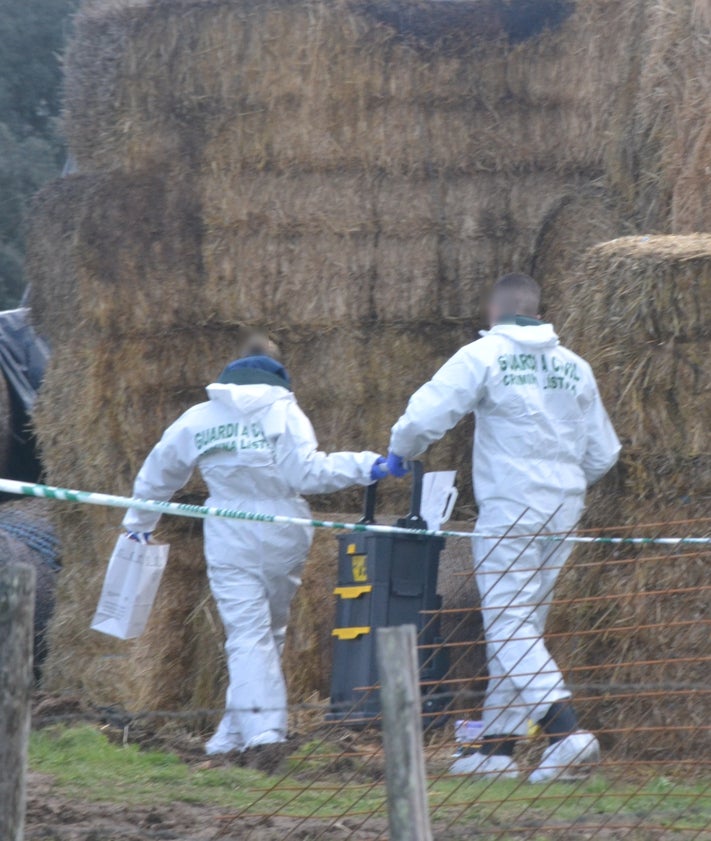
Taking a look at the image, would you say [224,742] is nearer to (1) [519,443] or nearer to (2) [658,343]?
(1) [519,443]

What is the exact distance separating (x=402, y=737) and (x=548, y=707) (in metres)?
2.70

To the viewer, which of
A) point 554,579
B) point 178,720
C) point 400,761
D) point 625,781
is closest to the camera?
point 400,761

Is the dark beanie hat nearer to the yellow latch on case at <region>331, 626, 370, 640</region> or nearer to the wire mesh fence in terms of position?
the yellow latch on case at <region>331, 626, 370, 640</region>

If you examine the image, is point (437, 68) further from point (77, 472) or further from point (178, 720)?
point (178, 720)

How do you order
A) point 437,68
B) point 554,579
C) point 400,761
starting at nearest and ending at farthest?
1. point 400,761
2. point 554,579
3. point 437,68

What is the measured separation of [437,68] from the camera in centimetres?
876

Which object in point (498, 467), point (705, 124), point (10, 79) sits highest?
point (10, 79)

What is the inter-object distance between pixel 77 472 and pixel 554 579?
131 inches

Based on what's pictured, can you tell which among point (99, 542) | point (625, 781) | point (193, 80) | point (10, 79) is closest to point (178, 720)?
point (99, 542)

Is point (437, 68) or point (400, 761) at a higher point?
point (437, 68)

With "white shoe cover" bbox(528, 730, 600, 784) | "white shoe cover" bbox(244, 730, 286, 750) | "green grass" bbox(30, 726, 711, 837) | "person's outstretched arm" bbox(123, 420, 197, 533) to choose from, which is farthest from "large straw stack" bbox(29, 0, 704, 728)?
"white shoe cover" bbox(528, 730, 600, 784)

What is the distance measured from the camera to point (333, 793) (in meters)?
5.91

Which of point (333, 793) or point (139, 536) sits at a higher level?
point (139, 536)

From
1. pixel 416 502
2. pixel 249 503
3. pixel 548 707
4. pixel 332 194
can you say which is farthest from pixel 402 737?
pixel 332 194
